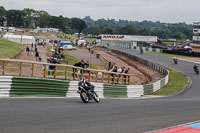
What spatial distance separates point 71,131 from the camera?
9086 millimetres

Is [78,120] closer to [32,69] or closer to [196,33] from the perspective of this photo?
[32,69]

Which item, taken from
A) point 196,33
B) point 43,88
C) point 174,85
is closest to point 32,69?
point 43,88

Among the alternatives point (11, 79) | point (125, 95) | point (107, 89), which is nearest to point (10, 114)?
point (11, 79)

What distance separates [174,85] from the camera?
3741cm

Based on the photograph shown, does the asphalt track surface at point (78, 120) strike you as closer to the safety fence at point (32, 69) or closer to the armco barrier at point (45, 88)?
the armco barrier at point (45, 88)

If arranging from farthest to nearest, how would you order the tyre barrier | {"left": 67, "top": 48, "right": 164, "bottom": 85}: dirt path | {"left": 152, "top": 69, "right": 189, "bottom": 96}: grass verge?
1. {"left": 67, "top": 48, "right": 164, "bottom": 85}: dirt path
2. {"left": 152, "top": 69, "right": 189, "bottom": 96}: grass verge
3. the tyre barrier

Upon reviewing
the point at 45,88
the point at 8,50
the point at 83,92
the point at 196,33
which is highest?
the point at 196,33

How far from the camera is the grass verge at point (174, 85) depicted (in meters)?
32.0

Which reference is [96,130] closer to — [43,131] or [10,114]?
[43,131]

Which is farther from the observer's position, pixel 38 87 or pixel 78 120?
pixel 38 87

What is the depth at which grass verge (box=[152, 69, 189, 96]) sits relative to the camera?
3203 cm

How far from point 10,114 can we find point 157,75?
37549 mm

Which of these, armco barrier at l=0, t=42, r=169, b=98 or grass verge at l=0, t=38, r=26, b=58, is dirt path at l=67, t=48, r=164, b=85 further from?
armco barrier at l=0, t=42, r=169, b=98

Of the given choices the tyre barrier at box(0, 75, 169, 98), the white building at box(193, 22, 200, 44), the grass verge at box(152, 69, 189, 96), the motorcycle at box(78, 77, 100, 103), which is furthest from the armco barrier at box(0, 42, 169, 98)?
the white building at box(193, 22, 200, 44)
